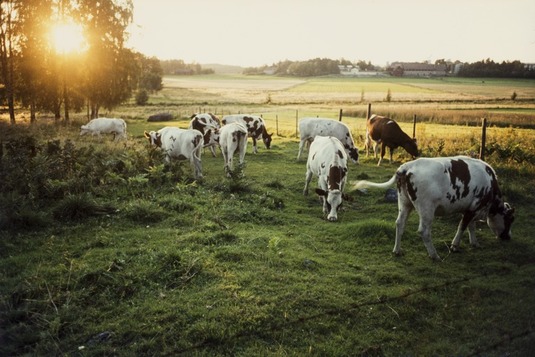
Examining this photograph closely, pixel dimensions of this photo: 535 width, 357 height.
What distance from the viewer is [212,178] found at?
1490 cm

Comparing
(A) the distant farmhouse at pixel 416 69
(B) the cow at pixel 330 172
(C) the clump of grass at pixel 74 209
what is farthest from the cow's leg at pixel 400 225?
(A) the distant farmhouse at pixel 416 69

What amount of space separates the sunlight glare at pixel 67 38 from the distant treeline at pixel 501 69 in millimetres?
32514

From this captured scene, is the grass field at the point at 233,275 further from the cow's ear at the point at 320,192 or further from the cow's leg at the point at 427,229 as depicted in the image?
the cow's ear at the point at 320,192

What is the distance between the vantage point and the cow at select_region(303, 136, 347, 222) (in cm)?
974

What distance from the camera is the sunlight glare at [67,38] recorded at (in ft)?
99.8

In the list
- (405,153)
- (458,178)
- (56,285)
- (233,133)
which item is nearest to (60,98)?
(233,133)

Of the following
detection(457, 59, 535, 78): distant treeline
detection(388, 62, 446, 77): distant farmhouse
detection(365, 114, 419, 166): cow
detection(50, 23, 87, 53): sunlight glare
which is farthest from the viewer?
detection(388, 62, 446, 77): distant farmhouse

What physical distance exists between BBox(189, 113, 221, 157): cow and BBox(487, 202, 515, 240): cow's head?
12.6 metres

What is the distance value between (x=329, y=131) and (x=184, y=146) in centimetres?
766

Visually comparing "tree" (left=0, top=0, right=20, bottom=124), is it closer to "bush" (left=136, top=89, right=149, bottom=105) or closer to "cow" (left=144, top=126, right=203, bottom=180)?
"cow" (left=144, top=126, right=203, bottom=180)

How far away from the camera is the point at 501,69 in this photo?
3688 centimetres

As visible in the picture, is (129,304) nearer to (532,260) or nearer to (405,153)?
(532,260)

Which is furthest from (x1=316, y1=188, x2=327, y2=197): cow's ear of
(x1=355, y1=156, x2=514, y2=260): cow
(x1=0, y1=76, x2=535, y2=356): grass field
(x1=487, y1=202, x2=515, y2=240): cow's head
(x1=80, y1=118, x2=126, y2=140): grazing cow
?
(x1=80, y1=118, x2=126, y2=140): grazing cow

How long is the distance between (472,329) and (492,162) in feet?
36.9
